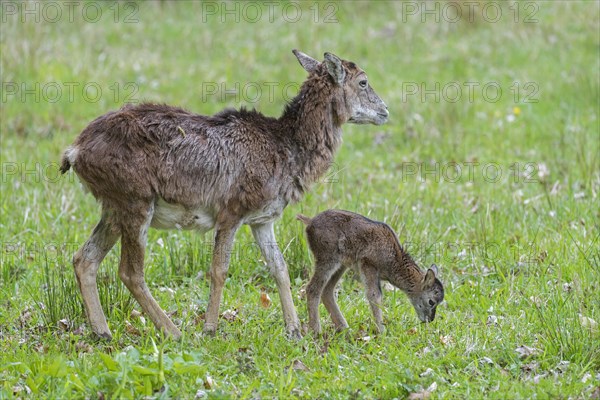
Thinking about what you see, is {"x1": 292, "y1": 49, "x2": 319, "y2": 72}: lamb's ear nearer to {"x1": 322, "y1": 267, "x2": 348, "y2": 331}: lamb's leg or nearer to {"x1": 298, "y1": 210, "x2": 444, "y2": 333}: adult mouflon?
{"x1": 298, "y1": 210, "x2": 444, "y2": 333}: adult mouflon

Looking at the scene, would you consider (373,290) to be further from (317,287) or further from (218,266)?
(218,266)

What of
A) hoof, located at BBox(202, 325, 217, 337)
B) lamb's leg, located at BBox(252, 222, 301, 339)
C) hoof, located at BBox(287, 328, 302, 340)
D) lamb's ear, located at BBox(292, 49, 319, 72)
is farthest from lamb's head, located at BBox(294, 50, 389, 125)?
hoof, located at BBox(202, 325, 217, 337)

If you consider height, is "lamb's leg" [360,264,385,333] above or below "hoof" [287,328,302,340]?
above

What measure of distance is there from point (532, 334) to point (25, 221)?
5256mm

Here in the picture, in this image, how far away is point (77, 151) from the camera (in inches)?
283

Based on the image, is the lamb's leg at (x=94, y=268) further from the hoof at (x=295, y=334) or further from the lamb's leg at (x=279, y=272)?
the hoof at (x=295, y=334)

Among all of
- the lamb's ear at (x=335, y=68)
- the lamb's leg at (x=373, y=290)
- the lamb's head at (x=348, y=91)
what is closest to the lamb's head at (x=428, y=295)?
the lamb's leg at (x=373, y=290)

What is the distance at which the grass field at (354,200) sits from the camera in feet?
21.0

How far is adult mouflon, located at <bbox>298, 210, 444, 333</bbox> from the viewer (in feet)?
24.5

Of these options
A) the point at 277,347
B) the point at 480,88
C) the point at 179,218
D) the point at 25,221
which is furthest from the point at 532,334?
the point at 480,88

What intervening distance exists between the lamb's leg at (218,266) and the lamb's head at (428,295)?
4.74ft

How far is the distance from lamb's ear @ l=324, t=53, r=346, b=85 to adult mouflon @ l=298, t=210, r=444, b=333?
3.66ft

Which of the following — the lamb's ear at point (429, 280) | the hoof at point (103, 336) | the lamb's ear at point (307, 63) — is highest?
the lamb's ear at point (307, 63)

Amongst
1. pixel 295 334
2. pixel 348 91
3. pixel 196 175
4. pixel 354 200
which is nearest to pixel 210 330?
pixel 295 334
